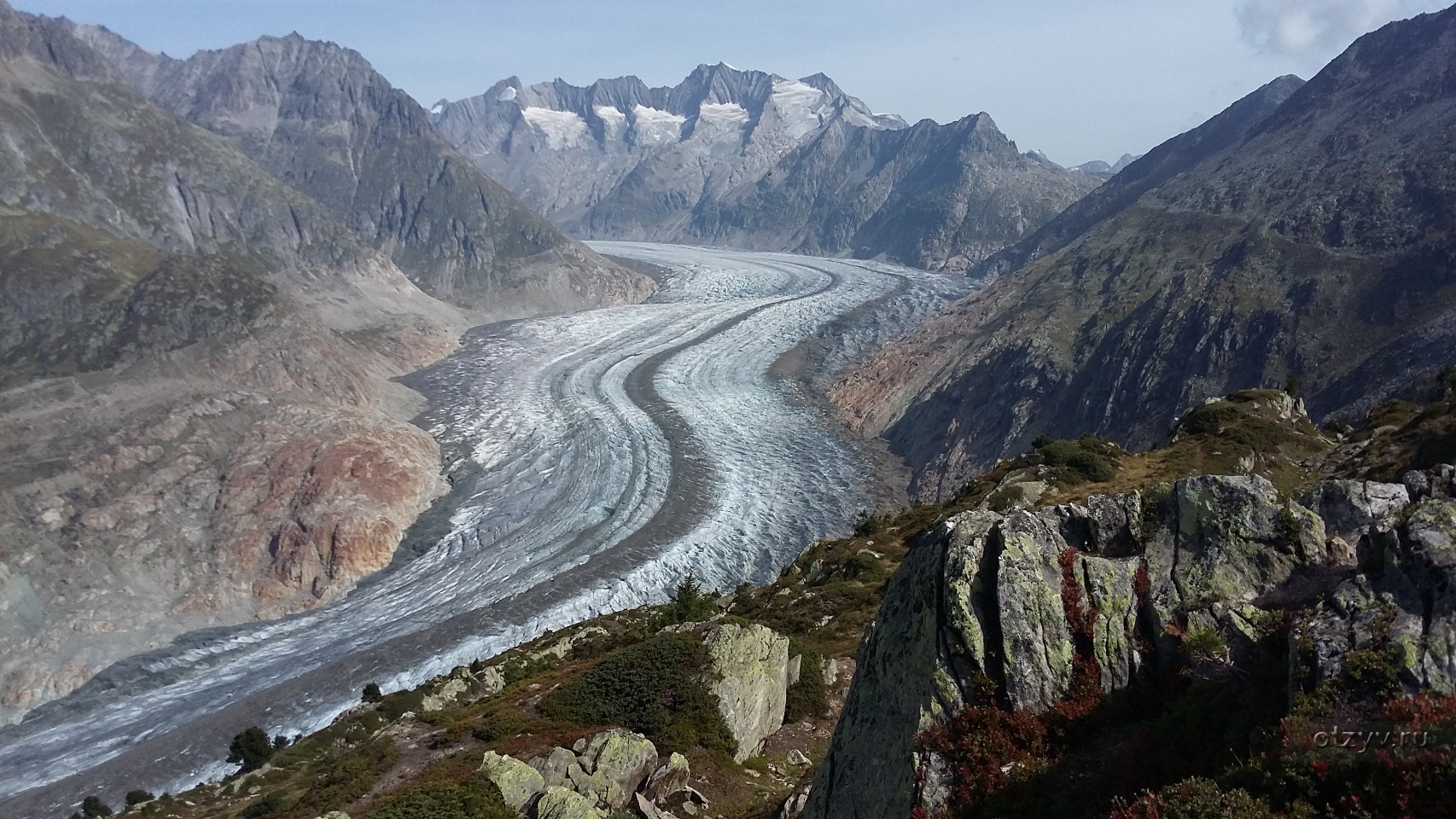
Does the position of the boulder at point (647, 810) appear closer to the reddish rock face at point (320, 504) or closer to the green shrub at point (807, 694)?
the green shrub at point (807, 694)

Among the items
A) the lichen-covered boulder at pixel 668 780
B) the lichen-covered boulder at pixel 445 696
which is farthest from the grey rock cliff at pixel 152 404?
the lichen-covered boulder at pixel 668 780

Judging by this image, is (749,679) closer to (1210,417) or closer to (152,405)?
(1210,417)

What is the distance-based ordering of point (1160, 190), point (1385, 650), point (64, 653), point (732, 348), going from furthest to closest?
point (732, 348), point (1160, 190), point (64, 653), point (1385, 650)

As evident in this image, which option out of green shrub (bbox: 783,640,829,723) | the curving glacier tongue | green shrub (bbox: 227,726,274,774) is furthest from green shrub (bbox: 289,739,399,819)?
the curving glacier tongue

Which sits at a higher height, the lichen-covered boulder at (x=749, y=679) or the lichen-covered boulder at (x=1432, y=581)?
the lichen-covered boulder at (x=1432, y=581)

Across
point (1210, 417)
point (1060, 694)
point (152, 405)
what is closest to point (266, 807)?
point (1060, 694)

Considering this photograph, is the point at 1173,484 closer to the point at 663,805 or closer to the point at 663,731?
the point at 663,805

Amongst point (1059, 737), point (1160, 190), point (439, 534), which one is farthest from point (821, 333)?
point (1059, 737)
